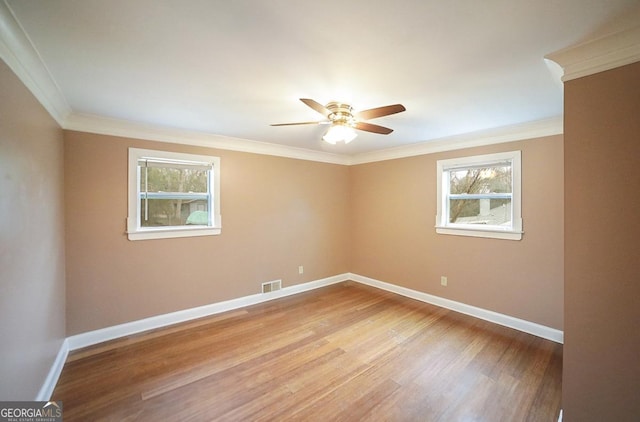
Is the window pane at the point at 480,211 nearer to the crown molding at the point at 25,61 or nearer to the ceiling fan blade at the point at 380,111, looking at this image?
the ceiling fan blade at the point at 380,111

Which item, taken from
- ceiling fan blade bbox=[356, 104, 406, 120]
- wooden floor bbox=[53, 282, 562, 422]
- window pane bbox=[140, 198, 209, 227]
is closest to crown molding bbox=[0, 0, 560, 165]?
window pane bbox=[140, 198, 209, 227]

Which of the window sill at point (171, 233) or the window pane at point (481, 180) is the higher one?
the window pane at point (481, 180)

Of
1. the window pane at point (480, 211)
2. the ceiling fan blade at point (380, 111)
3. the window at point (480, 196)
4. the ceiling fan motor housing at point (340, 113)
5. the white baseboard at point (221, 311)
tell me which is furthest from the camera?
the window pane at point (480, 211)

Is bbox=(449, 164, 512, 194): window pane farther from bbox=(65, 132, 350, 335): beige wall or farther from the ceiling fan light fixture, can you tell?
the ceiling fan light fixture

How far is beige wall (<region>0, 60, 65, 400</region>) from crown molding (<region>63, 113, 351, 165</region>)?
347mm

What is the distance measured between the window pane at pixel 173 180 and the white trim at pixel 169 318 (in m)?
1.53

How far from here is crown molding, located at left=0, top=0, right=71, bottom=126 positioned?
1256 millimetres

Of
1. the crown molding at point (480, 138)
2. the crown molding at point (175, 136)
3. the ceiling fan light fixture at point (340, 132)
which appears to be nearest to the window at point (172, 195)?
the crown molding at point (175, 136)

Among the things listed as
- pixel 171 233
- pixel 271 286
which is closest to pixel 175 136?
pixel 171 233

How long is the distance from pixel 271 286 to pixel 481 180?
3.33 metres

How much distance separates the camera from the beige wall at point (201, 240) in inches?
104

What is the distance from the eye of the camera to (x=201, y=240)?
3344 millimetres

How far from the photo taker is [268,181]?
154 inches

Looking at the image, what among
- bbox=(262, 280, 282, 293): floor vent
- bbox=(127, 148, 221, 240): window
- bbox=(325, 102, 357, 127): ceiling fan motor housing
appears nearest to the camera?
bbox=(325, 102, 357, 127): ceiling fan motor housing
